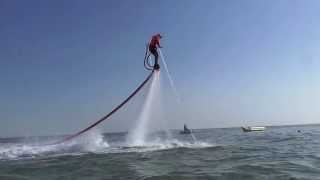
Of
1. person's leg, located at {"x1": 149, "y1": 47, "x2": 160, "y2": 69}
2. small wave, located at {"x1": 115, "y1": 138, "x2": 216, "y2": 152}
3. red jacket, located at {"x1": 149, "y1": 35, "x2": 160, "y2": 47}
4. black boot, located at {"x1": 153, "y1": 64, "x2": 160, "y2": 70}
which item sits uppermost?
red jacket, located at {"x1": 149, "y1": 35, "x2": 160, "y2": 47}

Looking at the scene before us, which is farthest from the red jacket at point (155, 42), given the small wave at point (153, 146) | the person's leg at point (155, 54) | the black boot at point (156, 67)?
the small wave at point (153, 146)

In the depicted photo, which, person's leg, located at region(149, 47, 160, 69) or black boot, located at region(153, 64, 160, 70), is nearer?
person's leg, located at region(149, 47, 160, 69)

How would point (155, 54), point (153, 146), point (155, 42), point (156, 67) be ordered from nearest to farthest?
1. point (155, 42)
2. point (155, 54)
3. point (156, 67)
4. point (153, 146)

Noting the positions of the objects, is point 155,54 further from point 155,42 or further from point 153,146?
point 153,146

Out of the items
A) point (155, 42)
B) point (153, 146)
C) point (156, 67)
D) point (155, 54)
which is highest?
point (155, 42)

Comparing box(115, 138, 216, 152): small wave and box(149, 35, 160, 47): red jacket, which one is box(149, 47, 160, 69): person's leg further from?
box(115, 138, 216, 152): small wave

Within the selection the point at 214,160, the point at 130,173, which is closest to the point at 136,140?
the point at 214,160

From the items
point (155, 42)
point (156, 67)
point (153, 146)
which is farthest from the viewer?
point (153, 146)

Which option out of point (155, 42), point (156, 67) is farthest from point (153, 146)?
point (155, 42)

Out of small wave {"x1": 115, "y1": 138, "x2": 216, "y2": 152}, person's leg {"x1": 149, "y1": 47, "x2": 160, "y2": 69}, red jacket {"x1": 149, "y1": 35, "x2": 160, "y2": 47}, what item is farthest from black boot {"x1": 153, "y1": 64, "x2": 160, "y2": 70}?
small wave {"x1": 115, "y1": 138, "x2": 216, "y2": 152}

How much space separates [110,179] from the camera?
22500mm

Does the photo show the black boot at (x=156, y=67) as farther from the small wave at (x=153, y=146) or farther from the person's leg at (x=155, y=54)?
the small wave at (x=153, y=146)

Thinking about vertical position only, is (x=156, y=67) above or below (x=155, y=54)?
below

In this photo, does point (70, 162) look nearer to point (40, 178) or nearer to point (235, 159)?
point (40, 178)
